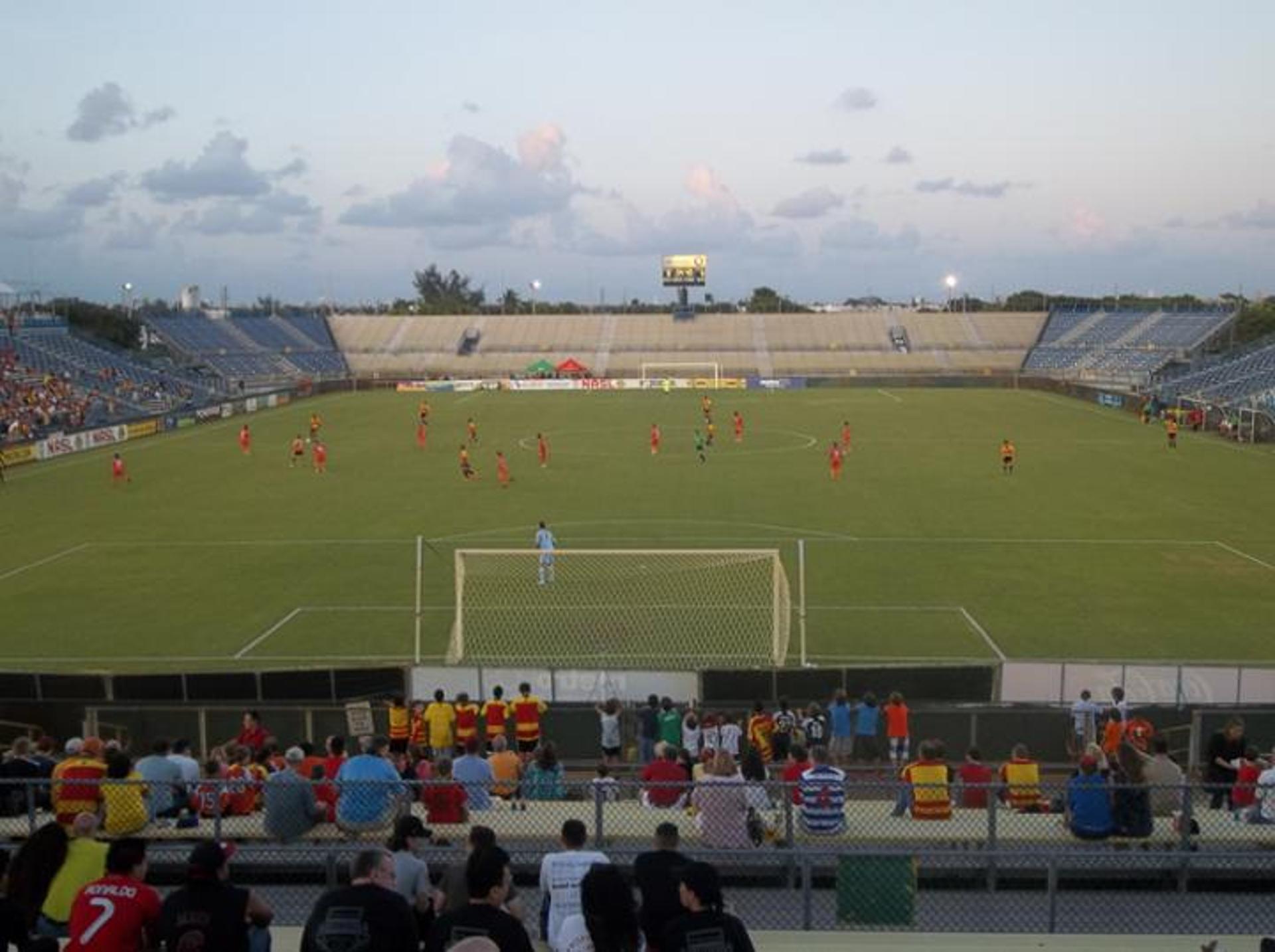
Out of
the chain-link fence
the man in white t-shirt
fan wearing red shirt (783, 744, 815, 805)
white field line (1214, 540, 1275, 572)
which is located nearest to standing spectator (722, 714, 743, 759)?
fan wearing red shirt (783, 744, 815, 805)

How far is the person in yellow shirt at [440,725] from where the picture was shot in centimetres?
1466

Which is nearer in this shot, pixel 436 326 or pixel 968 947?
pixel 968 947

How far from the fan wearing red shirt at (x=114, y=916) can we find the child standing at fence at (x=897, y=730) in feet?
33.8

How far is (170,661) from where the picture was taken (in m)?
21.7

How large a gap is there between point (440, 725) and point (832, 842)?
21.1 ft

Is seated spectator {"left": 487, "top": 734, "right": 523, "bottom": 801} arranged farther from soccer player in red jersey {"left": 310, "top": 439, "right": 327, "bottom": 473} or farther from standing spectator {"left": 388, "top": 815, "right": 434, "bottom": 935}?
soccer player in red jersey {"left": 310, "top": 439, "right": 327, "bottom": 473}

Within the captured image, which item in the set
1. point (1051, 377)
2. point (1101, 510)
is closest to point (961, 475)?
point (1101, 510)

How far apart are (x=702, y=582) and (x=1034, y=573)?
Result: 25.3 ft

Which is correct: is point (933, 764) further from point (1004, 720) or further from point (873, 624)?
point (873, 624)

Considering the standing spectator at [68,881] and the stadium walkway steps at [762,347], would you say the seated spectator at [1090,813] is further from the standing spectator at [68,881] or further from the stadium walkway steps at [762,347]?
the stadium walkway steps at [762,347]

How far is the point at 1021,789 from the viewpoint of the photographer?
410 inches

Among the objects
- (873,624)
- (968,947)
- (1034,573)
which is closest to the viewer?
(968,947)

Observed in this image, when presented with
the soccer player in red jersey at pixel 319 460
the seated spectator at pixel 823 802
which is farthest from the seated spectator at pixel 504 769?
the soccer player in red jersey at pixel 319 460

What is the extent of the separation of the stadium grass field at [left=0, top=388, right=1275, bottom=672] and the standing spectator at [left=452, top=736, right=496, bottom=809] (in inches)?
400
